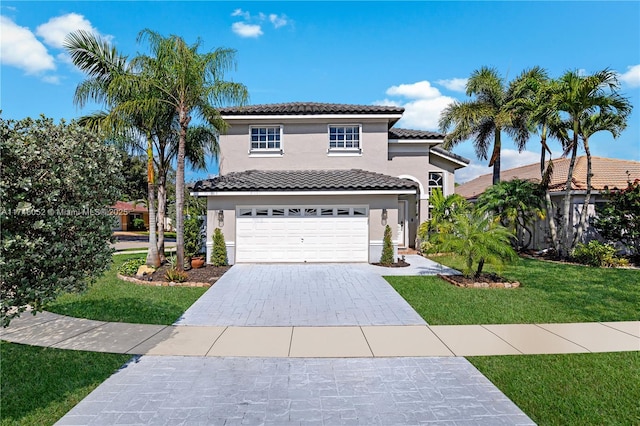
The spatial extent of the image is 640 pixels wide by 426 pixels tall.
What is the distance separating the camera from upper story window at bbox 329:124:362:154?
1662 centimetres

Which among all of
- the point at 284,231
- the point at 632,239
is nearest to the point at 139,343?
the point at 284,231

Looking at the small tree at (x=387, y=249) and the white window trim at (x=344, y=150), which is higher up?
the white window trim at (x=344, y=150)

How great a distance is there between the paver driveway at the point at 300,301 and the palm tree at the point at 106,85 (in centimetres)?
609

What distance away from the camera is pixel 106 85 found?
1259 cm

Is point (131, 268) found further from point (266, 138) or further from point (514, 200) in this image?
point (514, 200)

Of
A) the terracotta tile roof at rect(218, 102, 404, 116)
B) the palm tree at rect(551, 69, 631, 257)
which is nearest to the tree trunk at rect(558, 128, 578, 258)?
the palm tree at rect(551, 69, 631, 257)

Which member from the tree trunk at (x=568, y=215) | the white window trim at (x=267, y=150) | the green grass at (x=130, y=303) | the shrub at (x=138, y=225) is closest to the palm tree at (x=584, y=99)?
the tree trunk at (x=568, y=215)

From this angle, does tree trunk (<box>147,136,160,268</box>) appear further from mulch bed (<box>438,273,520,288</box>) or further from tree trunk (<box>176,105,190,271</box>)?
mulch bed (<box>438,273,520,288</box>)

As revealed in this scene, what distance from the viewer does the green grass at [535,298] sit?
24.9ft

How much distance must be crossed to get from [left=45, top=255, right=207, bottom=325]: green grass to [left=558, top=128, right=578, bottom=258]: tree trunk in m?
15.7

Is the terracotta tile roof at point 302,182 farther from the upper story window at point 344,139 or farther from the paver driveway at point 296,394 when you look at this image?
the paver driveway at point 296,394

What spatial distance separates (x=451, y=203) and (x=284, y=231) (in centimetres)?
896

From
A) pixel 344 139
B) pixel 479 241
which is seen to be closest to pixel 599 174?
pixel 479 241

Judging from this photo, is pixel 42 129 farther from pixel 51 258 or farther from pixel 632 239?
pixel 632 239
